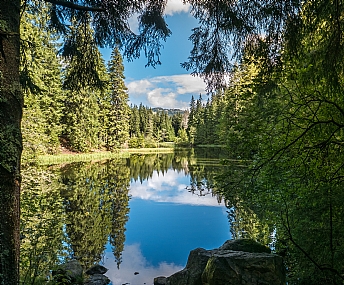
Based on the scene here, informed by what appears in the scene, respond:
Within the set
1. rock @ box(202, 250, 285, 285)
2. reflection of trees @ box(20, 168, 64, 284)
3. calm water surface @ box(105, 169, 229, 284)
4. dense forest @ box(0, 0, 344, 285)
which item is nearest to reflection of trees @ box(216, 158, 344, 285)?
dense forest @ box(0, 0, 344, 285)

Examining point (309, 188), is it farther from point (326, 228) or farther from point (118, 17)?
point (118, 17)

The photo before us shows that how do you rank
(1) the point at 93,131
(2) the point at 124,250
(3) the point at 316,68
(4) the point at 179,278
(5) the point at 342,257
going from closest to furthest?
(3) the point at 316,68
(5) the point at 342,257
(4) the point at 179,278
(2) the point at 124,250
(1) the point at 93,131

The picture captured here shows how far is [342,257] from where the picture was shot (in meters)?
2.85

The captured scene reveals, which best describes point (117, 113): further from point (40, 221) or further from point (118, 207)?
point (40, 221)

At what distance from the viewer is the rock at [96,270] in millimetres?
5857

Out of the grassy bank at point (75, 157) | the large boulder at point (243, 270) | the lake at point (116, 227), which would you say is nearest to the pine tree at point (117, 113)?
the grassy bank at point (75, 157)

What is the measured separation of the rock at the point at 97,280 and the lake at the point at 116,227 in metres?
0.26

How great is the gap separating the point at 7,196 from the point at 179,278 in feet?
11.3

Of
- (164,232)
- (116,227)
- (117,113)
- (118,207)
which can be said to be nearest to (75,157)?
(117,113)

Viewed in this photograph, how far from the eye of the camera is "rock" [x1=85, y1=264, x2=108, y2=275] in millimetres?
5857

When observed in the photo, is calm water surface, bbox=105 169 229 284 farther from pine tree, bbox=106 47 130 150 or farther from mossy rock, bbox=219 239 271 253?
pine tree, bbox=106 47 130 150

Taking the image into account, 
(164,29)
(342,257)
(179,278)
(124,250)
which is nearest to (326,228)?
(342,257)

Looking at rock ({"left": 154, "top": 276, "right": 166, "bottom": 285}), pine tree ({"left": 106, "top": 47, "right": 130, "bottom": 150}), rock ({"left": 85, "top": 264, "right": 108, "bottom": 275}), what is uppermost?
pine tree ({"left": 106, "top": 47, "right": 130, "bottom": 150})

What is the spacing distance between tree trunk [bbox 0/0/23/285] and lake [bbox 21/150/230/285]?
1642 millimetres
